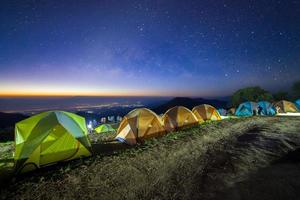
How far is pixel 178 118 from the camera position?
51.3ft

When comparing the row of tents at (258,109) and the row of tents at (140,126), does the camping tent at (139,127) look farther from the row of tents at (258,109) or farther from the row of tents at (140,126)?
the row of tents at (258,109)

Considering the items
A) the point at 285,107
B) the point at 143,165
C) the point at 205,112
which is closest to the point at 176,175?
the point at 143,165

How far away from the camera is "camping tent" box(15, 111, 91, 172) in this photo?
24.1 ft

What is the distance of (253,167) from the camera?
7.09 m

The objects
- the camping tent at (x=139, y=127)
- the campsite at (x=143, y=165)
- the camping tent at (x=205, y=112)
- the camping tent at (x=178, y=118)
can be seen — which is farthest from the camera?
the camping tent at (x=205, y=112)

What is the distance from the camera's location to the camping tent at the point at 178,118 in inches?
592

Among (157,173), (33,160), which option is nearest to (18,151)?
(33,160)

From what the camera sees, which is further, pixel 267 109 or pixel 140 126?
pixel 267 109

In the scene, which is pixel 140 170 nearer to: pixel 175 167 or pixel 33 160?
pixel 175 167

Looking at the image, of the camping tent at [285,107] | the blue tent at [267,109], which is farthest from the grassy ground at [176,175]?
the camping tent at [285,107]

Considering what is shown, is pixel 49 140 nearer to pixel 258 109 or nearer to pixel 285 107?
pixel 258 109

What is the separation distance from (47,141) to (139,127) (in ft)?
17.8

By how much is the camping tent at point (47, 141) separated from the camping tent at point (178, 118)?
7.59 m

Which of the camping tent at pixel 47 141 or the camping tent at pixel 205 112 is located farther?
the camping tent at pixel 205 112
